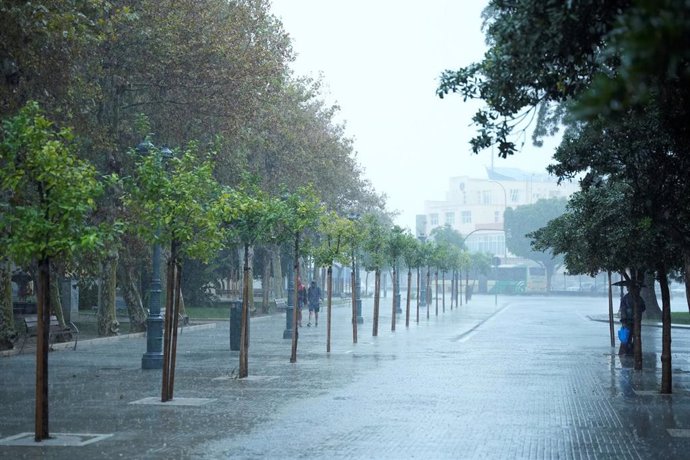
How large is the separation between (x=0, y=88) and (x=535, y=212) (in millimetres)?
123838

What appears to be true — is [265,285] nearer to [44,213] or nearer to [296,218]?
[296,218]

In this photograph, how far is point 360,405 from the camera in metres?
14.7

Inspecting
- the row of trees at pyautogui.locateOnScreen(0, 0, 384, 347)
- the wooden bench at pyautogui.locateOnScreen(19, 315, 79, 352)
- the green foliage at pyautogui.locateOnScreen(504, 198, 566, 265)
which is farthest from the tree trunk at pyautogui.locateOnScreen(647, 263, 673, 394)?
the green foliage at pyautogui.locateOnScreen(504, 198, 566, 265)

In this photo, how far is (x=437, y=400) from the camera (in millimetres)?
15383

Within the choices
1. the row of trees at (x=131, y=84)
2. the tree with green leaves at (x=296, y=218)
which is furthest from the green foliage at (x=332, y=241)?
the tree with green leaves at (x=296, y=218)

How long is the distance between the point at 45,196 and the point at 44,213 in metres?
0.27

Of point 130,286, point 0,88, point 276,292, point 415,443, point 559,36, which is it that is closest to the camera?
point 559,36

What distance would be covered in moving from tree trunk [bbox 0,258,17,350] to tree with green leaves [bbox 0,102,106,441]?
1303 centimetres

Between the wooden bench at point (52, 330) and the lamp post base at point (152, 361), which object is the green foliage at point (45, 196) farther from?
the wooden bench at point (52, 330)

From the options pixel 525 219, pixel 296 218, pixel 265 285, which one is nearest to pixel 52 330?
pixel 296 218

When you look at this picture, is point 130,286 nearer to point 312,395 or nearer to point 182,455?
point 312,395

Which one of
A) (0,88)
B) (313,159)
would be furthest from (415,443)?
(313,159)

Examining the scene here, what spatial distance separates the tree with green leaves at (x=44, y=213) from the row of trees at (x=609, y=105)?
443 cm

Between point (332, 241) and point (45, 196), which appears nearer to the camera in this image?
point (45, 196)
